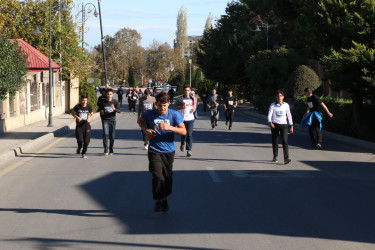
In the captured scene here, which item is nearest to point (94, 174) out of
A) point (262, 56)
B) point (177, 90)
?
point (262, 56)

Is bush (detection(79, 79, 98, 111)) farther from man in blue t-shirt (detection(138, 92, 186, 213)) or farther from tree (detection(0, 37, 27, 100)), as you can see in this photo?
man in blue t-shirt (detection(138, 92, 186, 213))

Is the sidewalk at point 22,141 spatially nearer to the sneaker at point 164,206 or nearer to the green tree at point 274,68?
the sneaker at point 164,206

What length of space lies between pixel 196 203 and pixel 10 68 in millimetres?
15073

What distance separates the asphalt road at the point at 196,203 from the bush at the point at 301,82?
18059mm

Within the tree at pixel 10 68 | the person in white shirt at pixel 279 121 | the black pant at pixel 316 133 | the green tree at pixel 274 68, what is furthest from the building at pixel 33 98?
the green tree at pixel 274 68

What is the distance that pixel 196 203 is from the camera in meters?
8.97

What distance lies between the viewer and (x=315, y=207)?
8703mm

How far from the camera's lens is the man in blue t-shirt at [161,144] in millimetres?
8188

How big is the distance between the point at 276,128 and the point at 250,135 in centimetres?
905

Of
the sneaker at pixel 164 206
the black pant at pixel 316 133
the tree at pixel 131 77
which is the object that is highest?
the tree at pixel 131 77

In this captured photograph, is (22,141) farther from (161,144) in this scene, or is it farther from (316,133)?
(161,144)

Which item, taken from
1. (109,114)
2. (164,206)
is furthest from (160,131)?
(109,114)

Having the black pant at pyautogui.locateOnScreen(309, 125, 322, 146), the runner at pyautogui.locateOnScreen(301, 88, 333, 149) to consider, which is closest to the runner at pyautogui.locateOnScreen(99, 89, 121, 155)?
the runner at pyautogui.locateOnScreen(301, 88, 333, 149)

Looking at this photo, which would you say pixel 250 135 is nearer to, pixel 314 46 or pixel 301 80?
pixel 314 46
